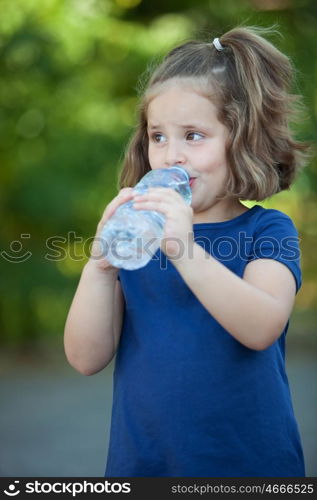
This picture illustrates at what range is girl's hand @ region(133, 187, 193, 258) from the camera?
1.67m

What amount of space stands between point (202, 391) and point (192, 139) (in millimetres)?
621

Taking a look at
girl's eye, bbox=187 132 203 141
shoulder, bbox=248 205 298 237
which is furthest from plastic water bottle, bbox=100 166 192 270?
shoulder, bbox=248 205 298 237

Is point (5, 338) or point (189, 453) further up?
point (5, 338)

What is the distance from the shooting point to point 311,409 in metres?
5.73

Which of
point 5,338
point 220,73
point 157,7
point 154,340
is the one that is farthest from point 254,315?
point 157,7

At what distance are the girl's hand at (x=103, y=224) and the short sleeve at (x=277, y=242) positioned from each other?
343 mm

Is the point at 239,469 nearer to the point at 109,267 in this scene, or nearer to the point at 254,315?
the point at 254,315

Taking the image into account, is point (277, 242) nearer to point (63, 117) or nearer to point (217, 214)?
point (217, 214)

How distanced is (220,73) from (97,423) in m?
4.02

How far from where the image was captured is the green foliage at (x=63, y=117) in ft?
20.1
